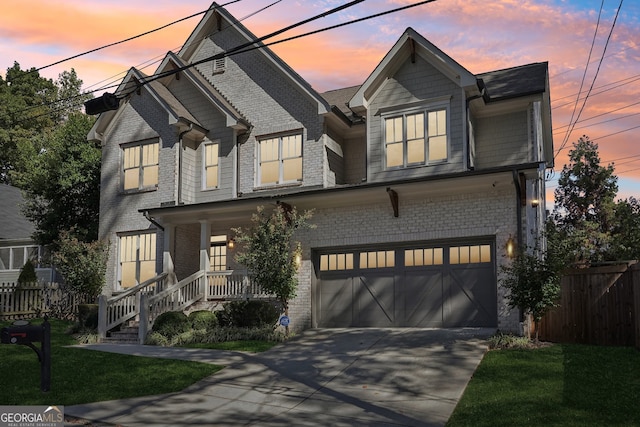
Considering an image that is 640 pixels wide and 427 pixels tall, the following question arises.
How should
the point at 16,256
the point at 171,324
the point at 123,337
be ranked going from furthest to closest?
1. the point at 16,256
2. the point at 123,337
3. the point at 171,324

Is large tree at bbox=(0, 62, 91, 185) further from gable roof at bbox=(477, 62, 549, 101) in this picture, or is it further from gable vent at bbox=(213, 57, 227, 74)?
gable roof at bbox=(477, 62, 549, 101)

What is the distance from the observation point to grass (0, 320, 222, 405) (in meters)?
11.8

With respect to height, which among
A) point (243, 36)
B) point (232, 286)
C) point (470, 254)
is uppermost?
point (243, 36)

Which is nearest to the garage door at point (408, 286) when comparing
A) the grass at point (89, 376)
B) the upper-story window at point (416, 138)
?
the upper-story window at point (416, 138)

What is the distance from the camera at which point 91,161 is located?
2803 centimetres

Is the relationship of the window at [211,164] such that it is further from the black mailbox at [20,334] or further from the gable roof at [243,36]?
the black mailbox at [20,334]

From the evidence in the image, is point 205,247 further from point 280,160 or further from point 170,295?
point 280,160

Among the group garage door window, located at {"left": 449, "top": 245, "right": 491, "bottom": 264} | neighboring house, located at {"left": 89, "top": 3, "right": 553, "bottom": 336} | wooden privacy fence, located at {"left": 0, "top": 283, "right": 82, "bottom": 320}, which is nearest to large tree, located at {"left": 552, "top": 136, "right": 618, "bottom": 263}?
neighboring house, located at {"left": 89, "top": 3, "right": 553, "bottom": 336}

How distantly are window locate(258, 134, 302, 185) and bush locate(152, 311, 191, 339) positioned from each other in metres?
5.94

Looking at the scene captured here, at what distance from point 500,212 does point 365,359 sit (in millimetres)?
5912

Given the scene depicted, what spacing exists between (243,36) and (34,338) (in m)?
15.8

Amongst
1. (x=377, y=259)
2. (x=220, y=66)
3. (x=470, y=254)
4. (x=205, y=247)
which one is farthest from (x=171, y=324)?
(x=220, y=66)

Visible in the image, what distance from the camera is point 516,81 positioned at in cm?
2106

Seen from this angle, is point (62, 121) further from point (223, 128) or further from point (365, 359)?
point (365, 359)
